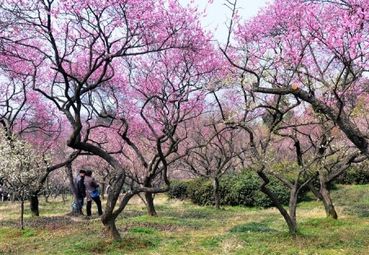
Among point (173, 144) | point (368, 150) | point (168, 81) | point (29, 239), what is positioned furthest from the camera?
point (168, 81)

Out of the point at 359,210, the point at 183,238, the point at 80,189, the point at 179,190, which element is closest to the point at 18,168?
the point at 80,189

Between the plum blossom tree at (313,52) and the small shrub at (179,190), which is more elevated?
the plum blossom tree at (313,52)

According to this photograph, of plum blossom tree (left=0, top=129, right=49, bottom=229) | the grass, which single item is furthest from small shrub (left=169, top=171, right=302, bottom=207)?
plum blossom tree (left=0, top=129, right=49, bottom=229)

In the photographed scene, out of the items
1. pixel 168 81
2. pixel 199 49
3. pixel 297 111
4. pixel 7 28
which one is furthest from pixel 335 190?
pixel 7 28

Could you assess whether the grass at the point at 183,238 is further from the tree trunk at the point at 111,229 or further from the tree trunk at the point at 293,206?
the tree trunk at the point at 293,206

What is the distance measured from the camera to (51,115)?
70.4 ft

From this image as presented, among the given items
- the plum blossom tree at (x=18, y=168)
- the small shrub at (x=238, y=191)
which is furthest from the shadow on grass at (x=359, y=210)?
the plum blossom tree at (x=18, y=168)

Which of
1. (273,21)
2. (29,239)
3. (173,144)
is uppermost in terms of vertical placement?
(273,21)

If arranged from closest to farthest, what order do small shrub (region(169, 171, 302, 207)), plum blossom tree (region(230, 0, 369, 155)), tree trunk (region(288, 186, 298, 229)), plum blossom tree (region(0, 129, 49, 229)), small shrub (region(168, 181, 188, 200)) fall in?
plum blossom tree (region(230, 0, 369, 155))
tree trunk (region(288, 186, 298, 229))
plum blossom tree (region(0, 129, 49, 229))
small shrub (region(169, 171, 302, 207))
small shrub (region(168, 181, 188, 200))

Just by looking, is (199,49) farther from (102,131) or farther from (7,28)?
(102,131)

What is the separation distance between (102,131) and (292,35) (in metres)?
14.3

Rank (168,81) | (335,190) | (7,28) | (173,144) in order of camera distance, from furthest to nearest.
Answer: (335,190) < (168,81) < (173,144) < (7,28)

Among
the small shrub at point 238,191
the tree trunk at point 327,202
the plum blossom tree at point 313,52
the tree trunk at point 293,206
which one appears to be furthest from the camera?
the small shrub at point 238,191

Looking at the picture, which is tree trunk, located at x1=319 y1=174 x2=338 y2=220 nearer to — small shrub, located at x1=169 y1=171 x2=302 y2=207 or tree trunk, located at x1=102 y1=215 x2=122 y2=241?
tree trunk, located at x1=102 y1=215 x2=122 y2=241
